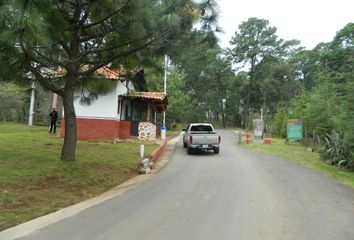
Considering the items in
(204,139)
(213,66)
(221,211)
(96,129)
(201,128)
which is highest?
(213,66)

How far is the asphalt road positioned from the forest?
374 centimetres

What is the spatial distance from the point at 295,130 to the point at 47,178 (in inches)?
897

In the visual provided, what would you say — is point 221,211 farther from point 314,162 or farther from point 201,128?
point 201,128

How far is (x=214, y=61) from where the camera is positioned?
74.2 meters

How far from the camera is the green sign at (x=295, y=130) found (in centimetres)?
3103

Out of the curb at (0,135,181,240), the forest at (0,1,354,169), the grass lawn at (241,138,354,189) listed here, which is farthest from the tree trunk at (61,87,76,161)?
the grass lawn at (241,138,354,189)

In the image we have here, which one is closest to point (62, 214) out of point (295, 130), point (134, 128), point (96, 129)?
point (96, 129)

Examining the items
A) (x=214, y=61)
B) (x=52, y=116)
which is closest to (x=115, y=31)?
(x=52, y=116)

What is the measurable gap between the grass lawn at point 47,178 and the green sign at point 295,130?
1606 cm

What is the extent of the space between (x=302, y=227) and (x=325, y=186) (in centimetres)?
603

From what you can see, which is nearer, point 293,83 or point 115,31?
point 115,31

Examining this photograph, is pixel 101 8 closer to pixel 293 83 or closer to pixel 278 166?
pixel 278 166

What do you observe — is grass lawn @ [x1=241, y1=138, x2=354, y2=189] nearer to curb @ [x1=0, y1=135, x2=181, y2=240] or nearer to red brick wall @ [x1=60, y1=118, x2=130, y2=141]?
curb @ [x1=0, y1=135, x2=181, y2=240]

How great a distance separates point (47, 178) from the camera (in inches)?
469
